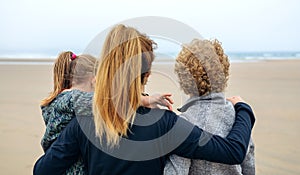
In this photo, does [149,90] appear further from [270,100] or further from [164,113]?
[270,100]

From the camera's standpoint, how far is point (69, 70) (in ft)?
6.60

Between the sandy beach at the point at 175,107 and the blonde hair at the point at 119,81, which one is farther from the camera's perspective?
the sandy beach at the point at 175,107

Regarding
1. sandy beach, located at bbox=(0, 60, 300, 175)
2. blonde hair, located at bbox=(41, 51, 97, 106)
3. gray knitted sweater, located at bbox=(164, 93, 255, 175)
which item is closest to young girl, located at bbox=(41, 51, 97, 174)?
blonde hair, located at bbox=(41, 51, 97, 106)

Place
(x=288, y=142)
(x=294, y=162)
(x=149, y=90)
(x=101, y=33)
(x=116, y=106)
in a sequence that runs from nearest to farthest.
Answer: (x=116, y=106) → (x=101, y=33) → (x=149, y=90) → (x=294, y=162) → (x=288, y=142)

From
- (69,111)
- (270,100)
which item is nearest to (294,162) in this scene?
(69,111)

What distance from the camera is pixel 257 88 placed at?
469 inches

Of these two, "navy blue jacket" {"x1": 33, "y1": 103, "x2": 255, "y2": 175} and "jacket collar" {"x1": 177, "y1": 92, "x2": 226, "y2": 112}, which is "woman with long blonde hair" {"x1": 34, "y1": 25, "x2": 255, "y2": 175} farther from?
"jacket collar" {"x1": 177, "y1": 92, "x2": 226, "y2": 112}

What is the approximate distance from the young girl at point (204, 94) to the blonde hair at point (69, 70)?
0.50 metres

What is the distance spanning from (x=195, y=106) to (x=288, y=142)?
4679mm

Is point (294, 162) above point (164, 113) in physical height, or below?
below

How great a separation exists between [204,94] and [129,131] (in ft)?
1.26

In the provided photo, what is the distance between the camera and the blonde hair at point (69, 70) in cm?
190

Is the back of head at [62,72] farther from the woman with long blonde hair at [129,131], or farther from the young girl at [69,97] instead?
the woman with long blonde hair at [129,131]

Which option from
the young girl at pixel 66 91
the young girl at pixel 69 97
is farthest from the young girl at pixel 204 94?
the young girl at pixel 66 91
